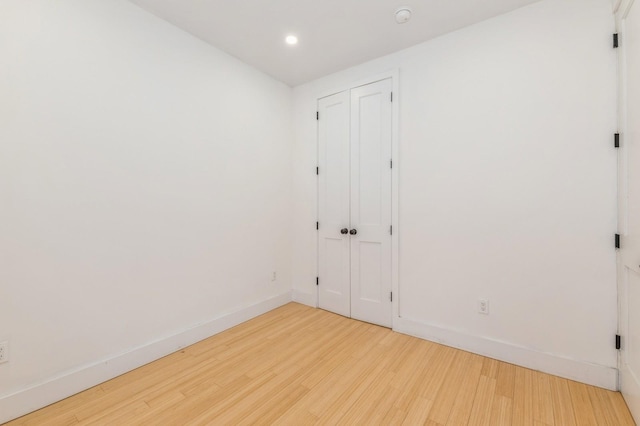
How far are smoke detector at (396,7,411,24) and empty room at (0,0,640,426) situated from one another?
0.14 ft

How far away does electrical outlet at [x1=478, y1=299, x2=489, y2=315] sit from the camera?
7.62 feet

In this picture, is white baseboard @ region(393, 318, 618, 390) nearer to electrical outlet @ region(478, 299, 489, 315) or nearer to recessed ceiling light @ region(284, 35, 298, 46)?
electrical outlet @ region(478, 299, 489, 315)

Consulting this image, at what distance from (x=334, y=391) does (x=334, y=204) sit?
6.33 ft

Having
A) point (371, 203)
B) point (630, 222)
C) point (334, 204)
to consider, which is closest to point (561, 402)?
point (630, 222)

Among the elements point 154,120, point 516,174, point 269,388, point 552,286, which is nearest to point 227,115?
point 154,120

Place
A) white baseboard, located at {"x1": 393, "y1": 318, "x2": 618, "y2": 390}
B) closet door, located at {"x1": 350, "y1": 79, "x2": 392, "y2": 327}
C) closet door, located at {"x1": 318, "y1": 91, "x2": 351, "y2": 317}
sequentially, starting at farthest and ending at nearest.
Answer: closet door, located at {"x1": 318, "y1": 91, "x2": 351, "y2": 317} < closet door, located at {"x1": 350, "y1": 79, "x2": 392, "y2": 327} < white baseboard, located at {"x1": 393, "y1": 318, "x2": 618, "y2": 390}

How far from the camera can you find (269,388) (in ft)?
6.30

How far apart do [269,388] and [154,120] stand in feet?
7.45

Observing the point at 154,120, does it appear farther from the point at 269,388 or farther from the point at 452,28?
the point at 452,28

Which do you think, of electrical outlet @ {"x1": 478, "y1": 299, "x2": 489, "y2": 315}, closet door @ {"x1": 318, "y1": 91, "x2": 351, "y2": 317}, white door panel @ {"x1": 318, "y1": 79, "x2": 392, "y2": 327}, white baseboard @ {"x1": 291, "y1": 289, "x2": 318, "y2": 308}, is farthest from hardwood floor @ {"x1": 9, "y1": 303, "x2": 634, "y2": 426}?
white baseboard @ {"x1": 291, "y1": 289, "x2": 318, "y2": 308}

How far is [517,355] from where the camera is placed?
217 centimetres

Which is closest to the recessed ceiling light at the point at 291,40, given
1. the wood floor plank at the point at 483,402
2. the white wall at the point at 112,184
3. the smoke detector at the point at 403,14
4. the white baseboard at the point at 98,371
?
the white wall at the point at 112,184

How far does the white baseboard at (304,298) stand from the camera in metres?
3.46

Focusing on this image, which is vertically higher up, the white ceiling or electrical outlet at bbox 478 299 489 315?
the white ceiling
